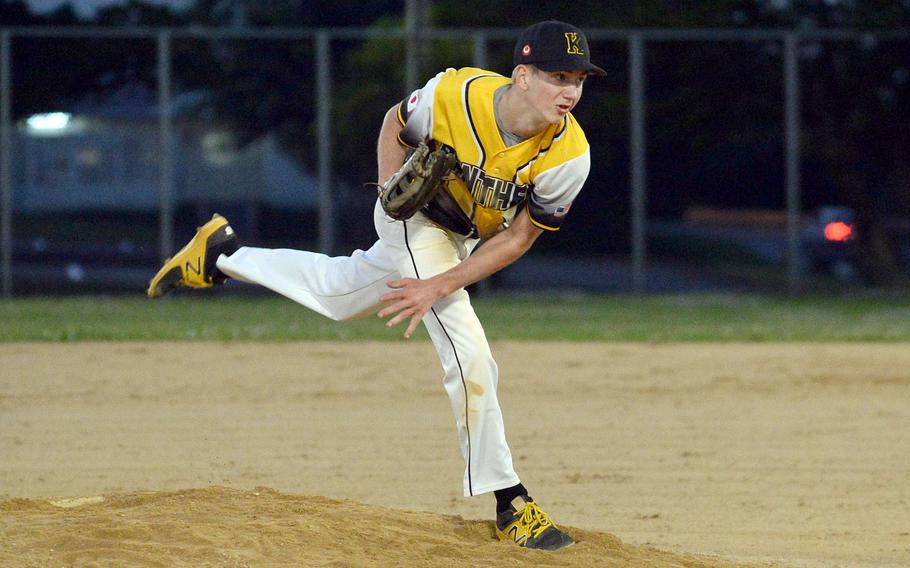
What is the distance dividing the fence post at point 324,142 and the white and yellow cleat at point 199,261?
11892mm

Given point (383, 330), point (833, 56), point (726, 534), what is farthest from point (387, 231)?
point (833, 56)

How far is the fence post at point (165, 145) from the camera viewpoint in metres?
17.6

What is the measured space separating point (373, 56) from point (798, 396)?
10139 mm

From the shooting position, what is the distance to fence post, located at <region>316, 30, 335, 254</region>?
697 inches

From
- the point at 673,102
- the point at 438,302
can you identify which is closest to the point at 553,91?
the point at 438,302

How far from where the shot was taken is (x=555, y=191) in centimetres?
500

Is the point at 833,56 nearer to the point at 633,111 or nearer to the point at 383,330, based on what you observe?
the point at 633,111

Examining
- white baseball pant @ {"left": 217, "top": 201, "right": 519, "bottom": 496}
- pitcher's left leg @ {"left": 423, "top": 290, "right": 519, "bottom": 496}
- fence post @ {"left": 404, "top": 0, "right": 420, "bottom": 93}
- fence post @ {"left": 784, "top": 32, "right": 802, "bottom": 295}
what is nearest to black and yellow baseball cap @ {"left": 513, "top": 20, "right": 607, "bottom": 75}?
white baseball pant @ {"left": 217, "top": 201, "right": 519, "bottom": 496}

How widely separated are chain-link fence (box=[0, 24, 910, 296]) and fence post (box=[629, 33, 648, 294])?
0.03 m

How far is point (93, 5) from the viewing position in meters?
19.4

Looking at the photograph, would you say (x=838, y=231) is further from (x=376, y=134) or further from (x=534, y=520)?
(x=534, y=520)

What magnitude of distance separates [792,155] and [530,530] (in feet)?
46.3

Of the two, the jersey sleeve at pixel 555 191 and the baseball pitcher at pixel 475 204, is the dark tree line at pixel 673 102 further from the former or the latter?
the jersey sleeve at pixel 555 191

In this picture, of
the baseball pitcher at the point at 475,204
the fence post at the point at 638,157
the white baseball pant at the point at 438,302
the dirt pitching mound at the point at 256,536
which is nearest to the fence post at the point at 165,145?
the fence post at the point at 638,157
